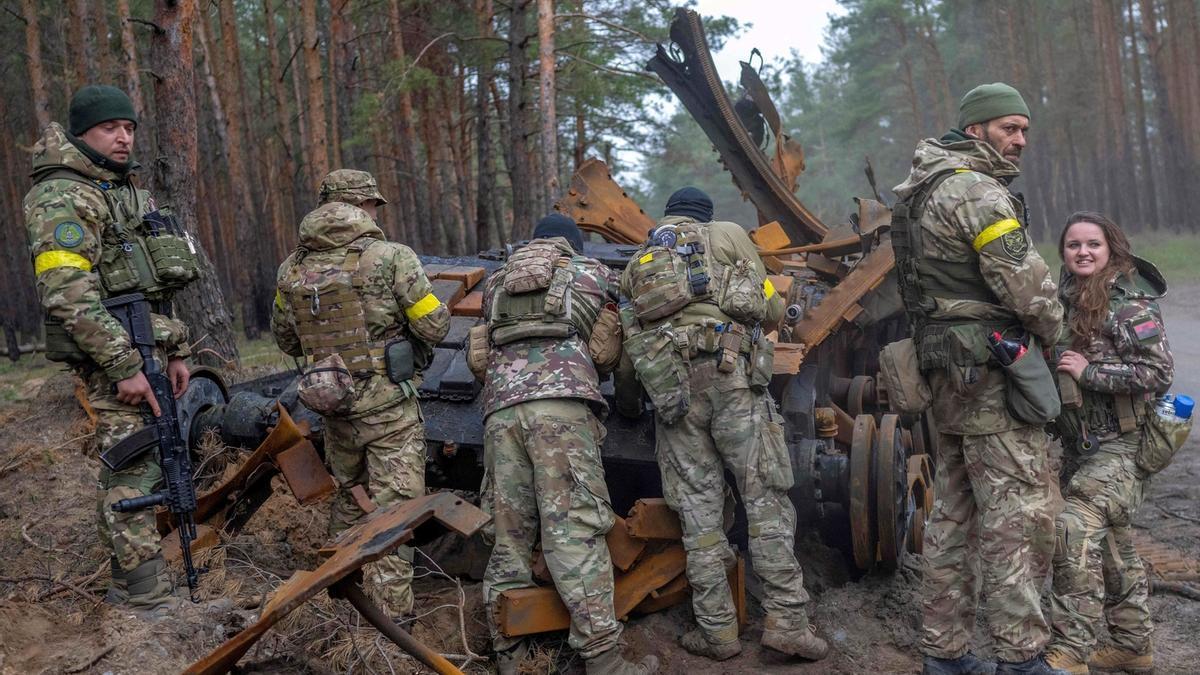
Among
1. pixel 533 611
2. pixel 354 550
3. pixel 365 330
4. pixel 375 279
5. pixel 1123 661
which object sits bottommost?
pixel 1123 661

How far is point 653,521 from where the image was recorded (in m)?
4.87

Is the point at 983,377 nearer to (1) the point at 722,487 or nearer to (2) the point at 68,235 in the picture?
(1) the point at 722,487

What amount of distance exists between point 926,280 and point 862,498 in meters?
1.57

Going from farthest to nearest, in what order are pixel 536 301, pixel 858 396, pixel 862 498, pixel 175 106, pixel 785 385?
pixel 175 106
pixel 858 396
pixel 785 385
pixel 862 498
pixel 536 301

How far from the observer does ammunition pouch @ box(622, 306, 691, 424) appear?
15.5 ft

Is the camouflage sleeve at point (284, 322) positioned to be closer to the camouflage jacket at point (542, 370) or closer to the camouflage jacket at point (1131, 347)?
the camouflage jacket at point (542, 370)

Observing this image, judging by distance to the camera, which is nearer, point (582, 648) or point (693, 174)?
point (582, 648)

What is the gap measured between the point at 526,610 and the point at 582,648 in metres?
0.31

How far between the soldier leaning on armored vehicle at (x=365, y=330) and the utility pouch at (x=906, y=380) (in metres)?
2.16

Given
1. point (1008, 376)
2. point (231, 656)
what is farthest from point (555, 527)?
point (1008, 376)

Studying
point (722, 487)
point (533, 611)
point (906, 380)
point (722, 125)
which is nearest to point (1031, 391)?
point (906, 380)

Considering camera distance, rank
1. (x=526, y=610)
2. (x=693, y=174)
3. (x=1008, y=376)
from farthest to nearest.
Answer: (x=693, y=174) → (x=526, y=610) → (x=1008, y=376)

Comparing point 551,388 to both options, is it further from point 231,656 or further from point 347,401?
point 231,656

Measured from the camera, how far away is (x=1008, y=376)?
4148mm
